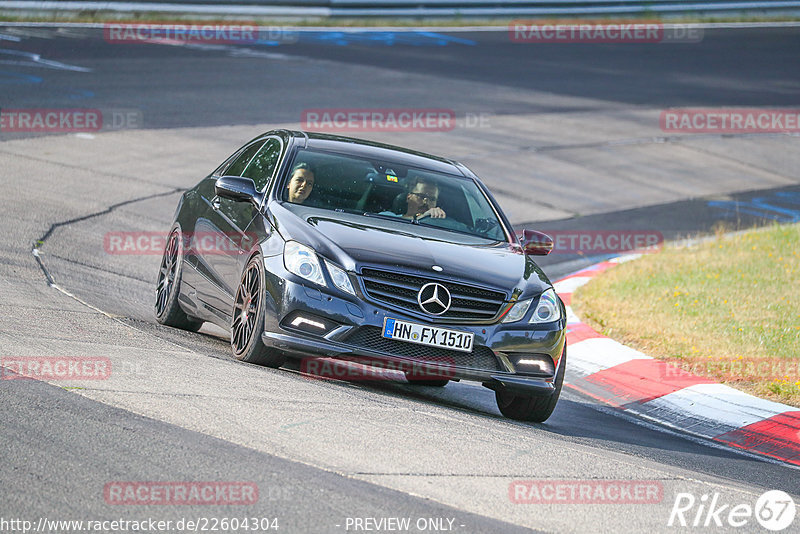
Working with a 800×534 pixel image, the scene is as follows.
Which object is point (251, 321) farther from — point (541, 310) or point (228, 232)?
point (541, 310)

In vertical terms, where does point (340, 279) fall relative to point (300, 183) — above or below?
below

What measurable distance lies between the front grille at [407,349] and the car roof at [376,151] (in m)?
2.04

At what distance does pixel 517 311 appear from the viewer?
7.40 meters

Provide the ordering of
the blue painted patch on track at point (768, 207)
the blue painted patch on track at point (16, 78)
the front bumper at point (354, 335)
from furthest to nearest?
the blue painted patch on track at point (16, 78)
the blue painted patch on track at point (768, 207)
the front bumper at point (354, 335)

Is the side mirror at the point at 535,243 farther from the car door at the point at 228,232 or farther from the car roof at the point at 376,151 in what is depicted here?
the car door at the point at 228,232

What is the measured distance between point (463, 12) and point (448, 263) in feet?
83.8
